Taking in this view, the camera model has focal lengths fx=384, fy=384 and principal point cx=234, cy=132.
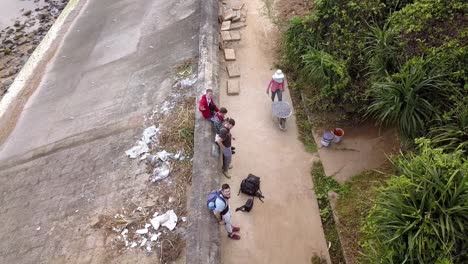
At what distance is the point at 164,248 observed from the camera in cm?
743

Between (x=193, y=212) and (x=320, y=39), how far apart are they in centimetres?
571

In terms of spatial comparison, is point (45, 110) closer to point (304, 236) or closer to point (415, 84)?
point (304, 236)

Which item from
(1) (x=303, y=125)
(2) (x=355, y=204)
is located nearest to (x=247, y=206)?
(2) (x=355, y=204)

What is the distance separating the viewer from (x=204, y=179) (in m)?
7.45

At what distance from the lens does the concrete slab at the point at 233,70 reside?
10.7 m

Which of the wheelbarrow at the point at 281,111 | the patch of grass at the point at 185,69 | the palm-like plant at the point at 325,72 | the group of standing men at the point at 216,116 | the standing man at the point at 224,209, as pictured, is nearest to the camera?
the standing man at the point at 224,209

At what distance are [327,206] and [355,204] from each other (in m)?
0.55

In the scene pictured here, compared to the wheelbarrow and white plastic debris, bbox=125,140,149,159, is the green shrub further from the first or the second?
white plastic debris, bbox=125,140,149,159

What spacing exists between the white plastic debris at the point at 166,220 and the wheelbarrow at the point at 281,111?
Answer: 3.26 metres

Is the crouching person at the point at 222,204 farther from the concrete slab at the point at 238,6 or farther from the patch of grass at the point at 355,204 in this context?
the concrete slab at the point at 238,6

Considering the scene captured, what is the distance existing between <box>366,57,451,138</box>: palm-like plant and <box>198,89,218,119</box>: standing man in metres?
3.44

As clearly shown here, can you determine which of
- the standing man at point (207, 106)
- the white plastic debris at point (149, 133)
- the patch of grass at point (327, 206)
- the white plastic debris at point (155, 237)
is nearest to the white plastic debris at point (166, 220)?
the white plastic debris at point (155, 237)

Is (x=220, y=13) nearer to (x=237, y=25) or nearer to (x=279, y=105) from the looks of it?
(x=237, y=25)

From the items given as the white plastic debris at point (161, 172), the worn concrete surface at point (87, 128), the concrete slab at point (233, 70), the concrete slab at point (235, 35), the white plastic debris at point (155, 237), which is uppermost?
the concrete slab at point (235, 35)
